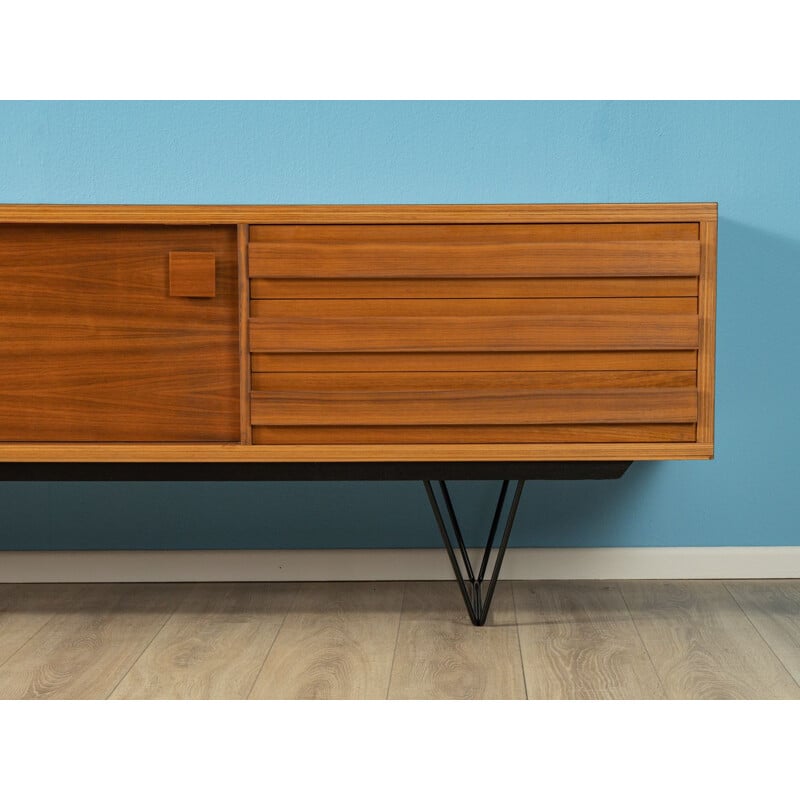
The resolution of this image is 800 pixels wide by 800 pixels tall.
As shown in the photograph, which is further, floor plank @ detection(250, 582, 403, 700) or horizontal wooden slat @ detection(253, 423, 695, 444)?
horizontal wooden slat @ detection(253, 423, 695, 444)

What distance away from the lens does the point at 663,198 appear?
2.52 metres

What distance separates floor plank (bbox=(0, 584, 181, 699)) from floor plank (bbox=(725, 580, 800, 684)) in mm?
1321

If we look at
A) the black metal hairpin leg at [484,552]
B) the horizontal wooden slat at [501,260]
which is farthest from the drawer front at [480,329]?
the black metal hairpin leg at [484,552]

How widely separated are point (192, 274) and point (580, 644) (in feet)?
3.63

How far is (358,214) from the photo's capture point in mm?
2031

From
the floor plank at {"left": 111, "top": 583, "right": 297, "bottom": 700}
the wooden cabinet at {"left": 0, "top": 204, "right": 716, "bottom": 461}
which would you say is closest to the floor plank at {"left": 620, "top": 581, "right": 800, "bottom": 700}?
the wooden cabinet at {"left": 0, "top": 204, "right": 716, "bottom": 461}

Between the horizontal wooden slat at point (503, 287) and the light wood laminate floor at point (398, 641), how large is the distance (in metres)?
0.73

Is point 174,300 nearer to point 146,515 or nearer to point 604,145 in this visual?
point 146,515

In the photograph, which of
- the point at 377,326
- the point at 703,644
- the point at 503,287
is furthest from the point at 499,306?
the point at 703,644

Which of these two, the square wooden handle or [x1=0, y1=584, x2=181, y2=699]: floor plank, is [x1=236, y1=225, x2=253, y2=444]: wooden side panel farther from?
[x1=0, y1=584, x2=181, y2=699]: floor plank

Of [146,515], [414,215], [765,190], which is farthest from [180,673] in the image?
[765,190]

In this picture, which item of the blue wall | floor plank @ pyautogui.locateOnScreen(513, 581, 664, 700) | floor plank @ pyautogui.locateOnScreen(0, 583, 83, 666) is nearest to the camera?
floor plank @ pyautogui.locateOnScreen(513, 581, 664, 700)

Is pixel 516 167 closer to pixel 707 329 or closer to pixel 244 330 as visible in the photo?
pixel 707 329

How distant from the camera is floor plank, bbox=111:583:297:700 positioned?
192 cm
